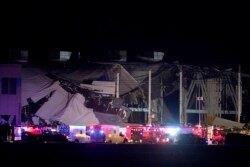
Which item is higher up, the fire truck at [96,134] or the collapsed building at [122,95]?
the collapsed building at [122,95]

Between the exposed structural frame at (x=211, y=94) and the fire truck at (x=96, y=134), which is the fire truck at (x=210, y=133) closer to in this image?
the fire truck at (x=96, y=134)

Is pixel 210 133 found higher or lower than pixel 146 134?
higher

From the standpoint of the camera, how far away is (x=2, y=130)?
34.4 meters

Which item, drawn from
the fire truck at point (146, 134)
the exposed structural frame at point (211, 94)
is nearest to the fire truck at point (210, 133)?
the fire truck at point (146, 134)

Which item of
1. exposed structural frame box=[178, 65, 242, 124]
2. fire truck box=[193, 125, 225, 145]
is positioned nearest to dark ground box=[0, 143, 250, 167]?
fire truck box=[193, 125, 225, 145]

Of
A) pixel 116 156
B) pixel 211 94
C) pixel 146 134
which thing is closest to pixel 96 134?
pixel 146 134

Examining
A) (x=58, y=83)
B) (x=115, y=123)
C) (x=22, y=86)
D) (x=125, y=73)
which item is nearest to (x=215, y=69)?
(x=125, y=73)

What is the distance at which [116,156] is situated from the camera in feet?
65.3

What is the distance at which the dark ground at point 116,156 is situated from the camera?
19.4m

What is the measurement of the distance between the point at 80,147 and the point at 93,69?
33.7 metres

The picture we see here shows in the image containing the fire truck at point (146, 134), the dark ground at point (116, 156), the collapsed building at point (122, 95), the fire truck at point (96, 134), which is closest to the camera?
the dark ground at point (116, 156)

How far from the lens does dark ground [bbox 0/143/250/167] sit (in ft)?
63.7

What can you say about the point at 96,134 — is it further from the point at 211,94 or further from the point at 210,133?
the point at 211,94

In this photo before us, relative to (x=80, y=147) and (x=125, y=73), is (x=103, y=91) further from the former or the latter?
(x=80, y=147)
